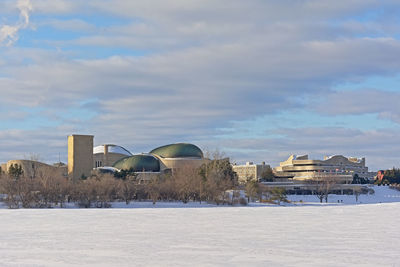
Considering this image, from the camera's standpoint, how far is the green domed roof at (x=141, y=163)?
472 ft

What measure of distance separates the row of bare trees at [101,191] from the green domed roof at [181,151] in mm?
56162

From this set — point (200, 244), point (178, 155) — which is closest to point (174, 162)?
point (178, 155)

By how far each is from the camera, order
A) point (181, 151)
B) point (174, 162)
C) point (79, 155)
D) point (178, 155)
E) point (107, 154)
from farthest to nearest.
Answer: point (107, 154) < point (181, 151) < point (178, 155) < point (174, 162) < point (79, 155)

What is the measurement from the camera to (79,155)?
119188 mm

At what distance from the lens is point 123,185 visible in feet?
260

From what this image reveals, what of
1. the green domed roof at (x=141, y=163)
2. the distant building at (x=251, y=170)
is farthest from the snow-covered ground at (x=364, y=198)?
the green domed roof at (x=141, y=163)

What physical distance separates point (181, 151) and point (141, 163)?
37.0ft

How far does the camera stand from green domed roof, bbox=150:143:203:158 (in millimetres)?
149625

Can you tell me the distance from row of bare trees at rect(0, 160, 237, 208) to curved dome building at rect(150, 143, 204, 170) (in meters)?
53.6

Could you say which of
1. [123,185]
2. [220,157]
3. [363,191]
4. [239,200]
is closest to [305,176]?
[363,191]

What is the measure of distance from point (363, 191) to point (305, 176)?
30358 millimetres

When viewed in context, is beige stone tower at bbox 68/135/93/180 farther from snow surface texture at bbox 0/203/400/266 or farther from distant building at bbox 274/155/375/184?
snow surface texture at bbox 0/203/400/266

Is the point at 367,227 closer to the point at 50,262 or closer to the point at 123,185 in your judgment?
the point at 50,262

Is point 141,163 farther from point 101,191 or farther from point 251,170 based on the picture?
point 101,191
